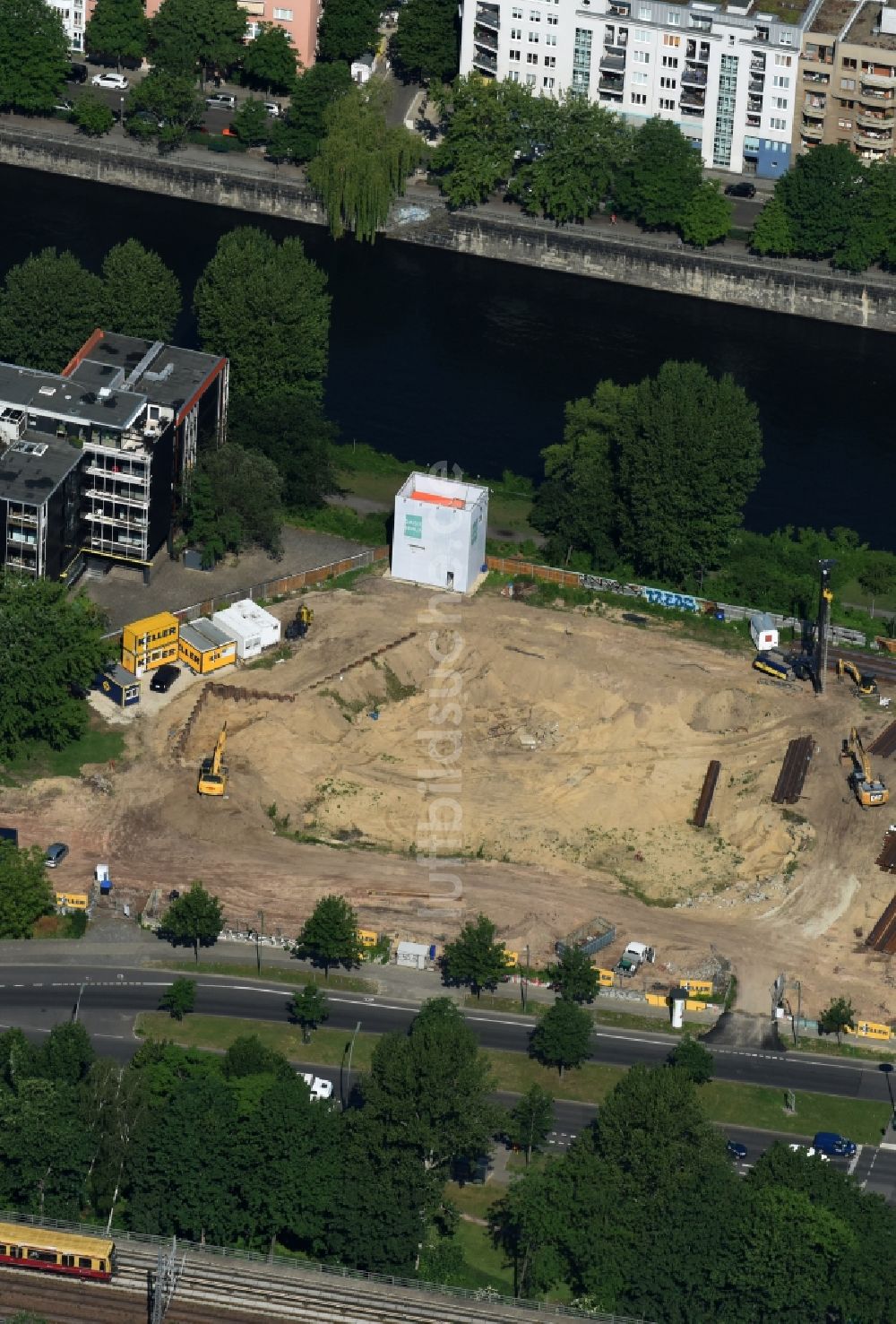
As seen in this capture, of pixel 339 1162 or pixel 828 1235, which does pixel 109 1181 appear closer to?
pixel 339 1162

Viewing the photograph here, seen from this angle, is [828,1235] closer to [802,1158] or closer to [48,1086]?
[802,1158]

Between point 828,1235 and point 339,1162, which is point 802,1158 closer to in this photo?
point 828,1235

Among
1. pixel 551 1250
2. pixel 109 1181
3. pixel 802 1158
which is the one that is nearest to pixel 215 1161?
pixel 109 1181

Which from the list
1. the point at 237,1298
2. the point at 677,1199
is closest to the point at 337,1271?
the point at 237,1298

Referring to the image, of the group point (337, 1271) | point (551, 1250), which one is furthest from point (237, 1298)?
point (551, 1250)
